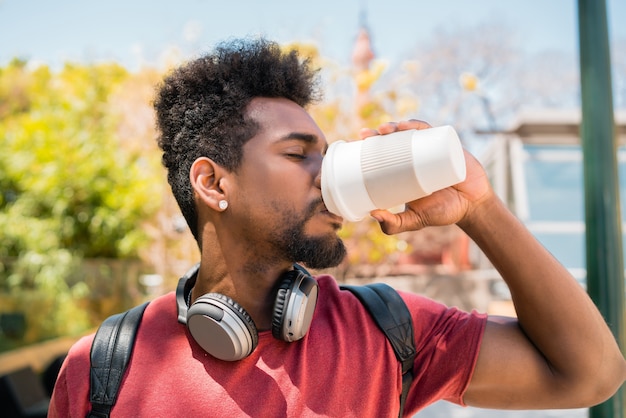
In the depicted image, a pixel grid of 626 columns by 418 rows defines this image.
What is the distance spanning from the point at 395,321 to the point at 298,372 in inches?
10.7

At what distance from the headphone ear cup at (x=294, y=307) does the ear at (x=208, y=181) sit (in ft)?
0.94

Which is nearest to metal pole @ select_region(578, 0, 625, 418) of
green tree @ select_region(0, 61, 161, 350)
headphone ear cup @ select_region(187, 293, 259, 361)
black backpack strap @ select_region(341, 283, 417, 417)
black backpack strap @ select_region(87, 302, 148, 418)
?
black backpack strap @ select_region(341, 283, 417, 417)

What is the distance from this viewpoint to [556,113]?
262 inches

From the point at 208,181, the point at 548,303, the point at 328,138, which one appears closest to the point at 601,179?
the point at 548,303

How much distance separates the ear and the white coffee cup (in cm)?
32

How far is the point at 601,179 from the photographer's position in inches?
77.5

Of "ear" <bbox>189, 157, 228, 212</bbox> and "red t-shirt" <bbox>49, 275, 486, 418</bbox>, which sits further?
"ear" <bbox>189, 157, 228, 212</bbox>

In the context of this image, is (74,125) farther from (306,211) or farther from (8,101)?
(306,211)

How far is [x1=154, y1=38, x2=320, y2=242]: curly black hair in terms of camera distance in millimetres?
1688

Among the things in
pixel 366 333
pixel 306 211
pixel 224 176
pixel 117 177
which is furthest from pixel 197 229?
pixel 117 177

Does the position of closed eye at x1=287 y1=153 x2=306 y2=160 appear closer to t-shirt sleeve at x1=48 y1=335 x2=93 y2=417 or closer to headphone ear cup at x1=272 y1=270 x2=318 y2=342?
headphone ear cup at x1=272 y1=270 x2=318 y2=342

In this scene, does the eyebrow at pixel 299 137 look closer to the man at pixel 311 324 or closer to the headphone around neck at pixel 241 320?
the man at pixel 311 324

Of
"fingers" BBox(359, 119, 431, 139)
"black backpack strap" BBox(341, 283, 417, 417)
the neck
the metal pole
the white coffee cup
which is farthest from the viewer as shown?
the metal pole

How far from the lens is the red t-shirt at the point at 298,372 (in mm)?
1449
